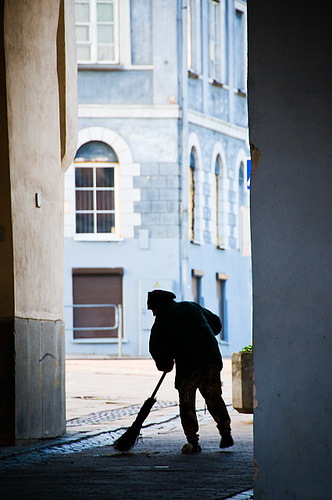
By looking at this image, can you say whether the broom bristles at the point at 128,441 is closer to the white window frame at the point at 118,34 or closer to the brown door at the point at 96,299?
the brown door at the point at 96,299

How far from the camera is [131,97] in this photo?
31.6 m

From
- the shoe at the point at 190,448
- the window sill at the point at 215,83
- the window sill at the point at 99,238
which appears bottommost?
the shoe at the point at 190,448

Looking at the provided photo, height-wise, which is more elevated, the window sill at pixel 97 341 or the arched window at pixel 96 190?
the arched window at pixel 96 190

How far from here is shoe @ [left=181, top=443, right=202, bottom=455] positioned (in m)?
10.7

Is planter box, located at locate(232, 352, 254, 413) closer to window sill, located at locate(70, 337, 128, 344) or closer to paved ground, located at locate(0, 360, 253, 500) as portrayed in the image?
paved ground, located at locate(0, 360, 253, 500)

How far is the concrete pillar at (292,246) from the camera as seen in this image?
6445 millimetres

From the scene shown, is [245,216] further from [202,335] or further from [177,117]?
[202,335]

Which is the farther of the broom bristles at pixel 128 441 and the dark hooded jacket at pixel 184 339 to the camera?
the broom bristles at pixel 128 441

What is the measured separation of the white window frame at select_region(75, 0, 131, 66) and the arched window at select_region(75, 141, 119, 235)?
2251 millimetres

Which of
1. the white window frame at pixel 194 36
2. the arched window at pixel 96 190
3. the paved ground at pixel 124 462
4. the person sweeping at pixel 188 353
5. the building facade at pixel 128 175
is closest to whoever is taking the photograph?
the paved ground at pixel 124 462

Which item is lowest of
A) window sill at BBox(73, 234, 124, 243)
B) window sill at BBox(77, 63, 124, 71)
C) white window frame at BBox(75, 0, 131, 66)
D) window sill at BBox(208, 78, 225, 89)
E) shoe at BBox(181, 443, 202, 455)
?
shoe at BBox(181, 443, 202, 455)

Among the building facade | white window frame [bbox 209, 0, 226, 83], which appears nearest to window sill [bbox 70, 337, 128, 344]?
the building facade

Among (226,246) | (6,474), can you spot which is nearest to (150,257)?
(226,246)

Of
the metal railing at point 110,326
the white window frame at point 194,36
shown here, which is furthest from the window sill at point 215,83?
the metal railing at point 110,326
